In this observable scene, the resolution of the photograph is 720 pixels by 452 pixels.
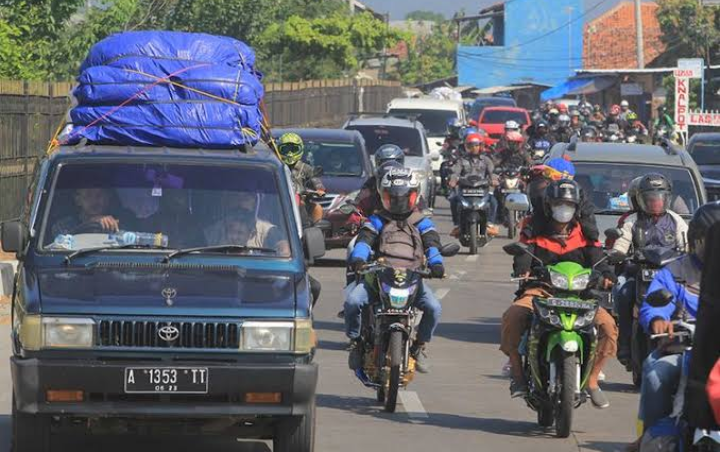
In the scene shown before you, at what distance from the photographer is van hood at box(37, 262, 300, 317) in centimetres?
820

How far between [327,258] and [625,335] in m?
11.5

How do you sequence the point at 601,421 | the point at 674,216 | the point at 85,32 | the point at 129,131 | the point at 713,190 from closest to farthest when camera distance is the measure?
the point at 129,131 < the point at 601,421 < the point at 674,216 < the point at 713,190 < the point at 85,32

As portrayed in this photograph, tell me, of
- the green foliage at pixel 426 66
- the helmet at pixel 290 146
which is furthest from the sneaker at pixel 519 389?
the green foliage at pixel 426 66

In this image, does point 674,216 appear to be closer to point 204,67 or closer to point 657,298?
point 204,67

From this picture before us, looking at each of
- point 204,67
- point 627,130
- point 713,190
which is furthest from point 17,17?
point 204,67

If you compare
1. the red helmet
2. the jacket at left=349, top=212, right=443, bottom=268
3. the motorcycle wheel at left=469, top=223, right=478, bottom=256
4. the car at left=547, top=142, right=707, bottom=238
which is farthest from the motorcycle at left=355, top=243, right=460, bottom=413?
the red helmet

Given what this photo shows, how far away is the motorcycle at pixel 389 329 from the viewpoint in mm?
10766

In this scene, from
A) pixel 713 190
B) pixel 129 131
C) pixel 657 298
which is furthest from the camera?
pixel 713 190

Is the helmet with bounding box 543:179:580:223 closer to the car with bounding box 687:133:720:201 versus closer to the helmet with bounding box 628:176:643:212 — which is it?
the helmet with bounding box 628:176:643:212

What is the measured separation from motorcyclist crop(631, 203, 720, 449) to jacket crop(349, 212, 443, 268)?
132 inches

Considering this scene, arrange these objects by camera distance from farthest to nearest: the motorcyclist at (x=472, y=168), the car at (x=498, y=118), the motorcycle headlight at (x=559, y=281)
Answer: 1. the car at (x=498, y=118)
2. the motorcyclist at (x=472, y=168)
3. the motorcycle headlight at (x=559, y=281)

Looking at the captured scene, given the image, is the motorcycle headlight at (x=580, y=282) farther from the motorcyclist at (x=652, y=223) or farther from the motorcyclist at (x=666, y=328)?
the motorcyclist at (x=652, y=223)

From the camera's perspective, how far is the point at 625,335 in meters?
11.5

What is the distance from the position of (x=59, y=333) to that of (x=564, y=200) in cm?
381
